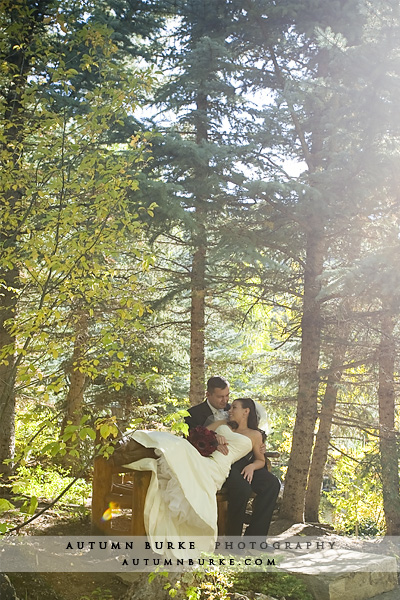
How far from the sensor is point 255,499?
207 inches

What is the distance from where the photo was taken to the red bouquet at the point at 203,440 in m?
4.92

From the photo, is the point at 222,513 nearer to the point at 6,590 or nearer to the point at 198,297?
the point at 6,590

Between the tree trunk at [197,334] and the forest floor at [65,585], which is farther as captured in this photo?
the tree trunk at [197,334]

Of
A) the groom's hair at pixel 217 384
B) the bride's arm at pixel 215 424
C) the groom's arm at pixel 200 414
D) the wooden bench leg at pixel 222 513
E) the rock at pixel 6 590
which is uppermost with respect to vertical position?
the groom's hair at pixel 217 384

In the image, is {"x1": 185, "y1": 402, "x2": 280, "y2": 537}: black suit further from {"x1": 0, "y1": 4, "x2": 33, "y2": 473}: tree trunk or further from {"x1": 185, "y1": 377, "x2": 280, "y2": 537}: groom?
{"x1": 0, "y1": 4, "x2": 33, "y2": 473}: tree trunk

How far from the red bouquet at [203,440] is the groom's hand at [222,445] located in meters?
0.09

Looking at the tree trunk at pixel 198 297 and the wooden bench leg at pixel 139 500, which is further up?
the tree trunk at pixel 198 297

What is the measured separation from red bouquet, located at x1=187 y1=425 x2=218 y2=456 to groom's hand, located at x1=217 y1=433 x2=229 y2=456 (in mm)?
93

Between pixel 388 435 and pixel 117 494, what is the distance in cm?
416

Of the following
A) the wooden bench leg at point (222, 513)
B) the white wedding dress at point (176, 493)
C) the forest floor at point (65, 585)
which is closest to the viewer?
the forest floor at point (65, 585)

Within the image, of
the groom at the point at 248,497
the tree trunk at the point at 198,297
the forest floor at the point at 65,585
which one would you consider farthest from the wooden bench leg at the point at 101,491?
the tree trunk at the point at 198,297

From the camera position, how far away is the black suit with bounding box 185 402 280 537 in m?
5.07

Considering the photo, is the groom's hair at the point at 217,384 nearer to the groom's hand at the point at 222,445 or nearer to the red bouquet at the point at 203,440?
the groom's hand at the point at 222,445

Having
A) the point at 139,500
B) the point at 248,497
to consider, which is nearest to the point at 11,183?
the point at 139,500
